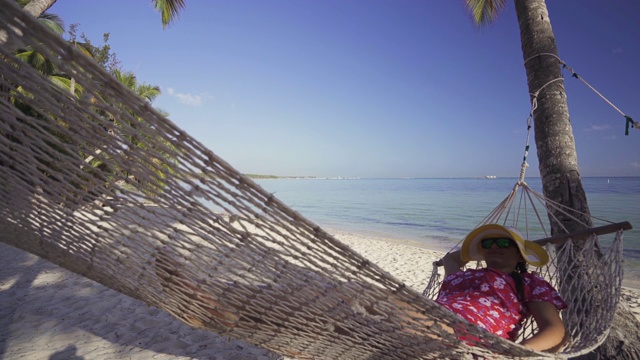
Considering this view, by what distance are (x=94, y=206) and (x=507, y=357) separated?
1378mm

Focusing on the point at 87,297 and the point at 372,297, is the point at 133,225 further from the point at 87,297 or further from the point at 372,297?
the point at 87,297

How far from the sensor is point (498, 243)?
1575mm

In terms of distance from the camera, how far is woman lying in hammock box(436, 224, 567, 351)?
50.3 inches

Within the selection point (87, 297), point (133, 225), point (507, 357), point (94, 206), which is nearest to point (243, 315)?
point (133, 225)

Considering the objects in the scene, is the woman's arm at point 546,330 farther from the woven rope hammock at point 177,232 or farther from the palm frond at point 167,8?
the palm frond at point 167,8

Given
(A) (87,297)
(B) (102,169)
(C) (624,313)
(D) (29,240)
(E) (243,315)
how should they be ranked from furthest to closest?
(A) (87,297)
(C) (624,313)
(D) (29,240)
(E) (243,315)
(B) (102,169)

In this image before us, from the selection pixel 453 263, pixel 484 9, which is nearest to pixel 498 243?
pixel 453 263

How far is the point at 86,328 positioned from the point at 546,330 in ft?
8.58

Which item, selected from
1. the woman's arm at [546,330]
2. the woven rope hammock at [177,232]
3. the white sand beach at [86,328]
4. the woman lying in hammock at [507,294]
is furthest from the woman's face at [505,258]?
the white sand beach at [86,328]

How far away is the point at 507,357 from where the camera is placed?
1107mm

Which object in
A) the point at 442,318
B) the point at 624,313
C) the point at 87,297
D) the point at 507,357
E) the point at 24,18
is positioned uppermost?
the point at 24,18

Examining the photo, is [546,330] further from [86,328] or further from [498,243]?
[86,328]

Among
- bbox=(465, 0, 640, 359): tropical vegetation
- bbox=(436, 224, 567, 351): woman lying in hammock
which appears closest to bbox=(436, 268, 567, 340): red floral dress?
bbox=(436, 224, 567, 351): woman lying in hammock

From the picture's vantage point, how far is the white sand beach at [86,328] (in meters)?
2.02
